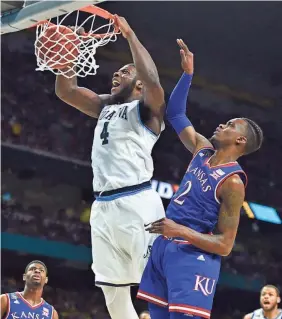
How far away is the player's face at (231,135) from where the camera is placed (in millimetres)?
3535

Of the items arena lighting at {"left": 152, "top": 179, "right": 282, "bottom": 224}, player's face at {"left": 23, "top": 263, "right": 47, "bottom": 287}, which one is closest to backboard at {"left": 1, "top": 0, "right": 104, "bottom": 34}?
player's face at {"left": 23, "top": 263, "right": 47, "bottom": 287}

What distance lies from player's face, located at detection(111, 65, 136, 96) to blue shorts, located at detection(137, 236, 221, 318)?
3.19ft

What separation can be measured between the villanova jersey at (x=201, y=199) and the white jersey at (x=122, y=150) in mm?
352

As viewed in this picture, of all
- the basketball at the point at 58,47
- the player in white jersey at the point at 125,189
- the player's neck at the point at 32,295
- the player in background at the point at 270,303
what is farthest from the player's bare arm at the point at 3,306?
the basketball at the point at 58,47

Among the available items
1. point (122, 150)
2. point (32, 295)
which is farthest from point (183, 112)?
point (32, 295)

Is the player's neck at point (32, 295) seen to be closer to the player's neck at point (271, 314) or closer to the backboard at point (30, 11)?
the player's neck at point (271, 314)

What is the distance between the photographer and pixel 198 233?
3.28 m

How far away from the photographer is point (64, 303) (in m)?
10.4

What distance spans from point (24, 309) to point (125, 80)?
316 centimetres

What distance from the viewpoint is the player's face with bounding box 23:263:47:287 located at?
6211 mm

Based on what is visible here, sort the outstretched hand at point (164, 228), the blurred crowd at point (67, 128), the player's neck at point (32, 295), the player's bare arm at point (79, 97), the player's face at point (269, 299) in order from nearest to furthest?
1. the outstretched hand at point (164, 228)
2. the player's bare arm at point (79, 97)
3. the player's neck at point (32, 295)
4. the player's face at point (269, 299)
5. the blurred crowd at point (67, 128)

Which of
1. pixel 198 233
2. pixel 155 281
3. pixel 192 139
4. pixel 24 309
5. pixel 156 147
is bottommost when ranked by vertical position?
pixel 156 147

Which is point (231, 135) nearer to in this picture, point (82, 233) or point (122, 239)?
point (122, 239)

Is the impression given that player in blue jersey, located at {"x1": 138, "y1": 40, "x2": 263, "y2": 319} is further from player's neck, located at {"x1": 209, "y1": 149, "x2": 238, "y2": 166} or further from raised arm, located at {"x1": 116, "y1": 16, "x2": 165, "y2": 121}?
raised arm, located at {"x1": 116, "y1": 16, "x2": 165, "y2": 121}
